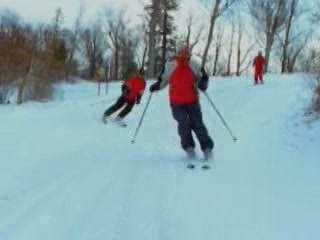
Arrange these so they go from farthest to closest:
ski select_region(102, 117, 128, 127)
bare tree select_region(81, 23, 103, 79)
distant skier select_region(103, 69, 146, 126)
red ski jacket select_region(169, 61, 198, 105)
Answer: bare tree select_region(81, 23, 103, 79) → distant skier select_region(103, 69, 146, 126) → ski select_region(102, 117, 128, 127) → red ski jacket select_region(169, 61, 198, 105)

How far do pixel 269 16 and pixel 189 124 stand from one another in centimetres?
3975

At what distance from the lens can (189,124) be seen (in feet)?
30.7

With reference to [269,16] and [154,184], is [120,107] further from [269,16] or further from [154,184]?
[269,16]

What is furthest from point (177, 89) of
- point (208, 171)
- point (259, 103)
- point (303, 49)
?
point (303, 49)

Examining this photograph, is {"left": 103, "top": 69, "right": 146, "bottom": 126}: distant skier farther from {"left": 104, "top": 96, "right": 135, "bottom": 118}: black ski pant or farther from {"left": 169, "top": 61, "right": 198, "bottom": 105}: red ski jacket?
{"left": 169, "top": 61, "right": 198, "bottom": 105}: red ski jacket

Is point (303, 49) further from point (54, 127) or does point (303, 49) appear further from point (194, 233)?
point (194, 233)

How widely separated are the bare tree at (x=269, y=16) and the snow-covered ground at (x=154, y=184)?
33980 millimetres

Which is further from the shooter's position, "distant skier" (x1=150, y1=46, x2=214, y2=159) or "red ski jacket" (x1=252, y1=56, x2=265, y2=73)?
"red ski jacket" (x1=252, y1=56, x2=265, y2=73)

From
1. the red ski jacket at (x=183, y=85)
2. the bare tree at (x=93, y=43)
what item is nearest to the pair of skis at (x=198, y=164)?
the red ski jacket at (x=183, y=85)

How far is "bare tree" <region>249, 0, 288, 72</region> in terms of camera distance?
4606 cm

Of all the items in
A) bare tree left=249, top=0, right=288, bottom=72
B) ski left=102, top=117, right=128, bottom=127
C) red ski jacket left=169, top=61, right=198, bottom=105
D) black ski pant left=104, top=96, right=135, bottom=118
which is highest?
bare tree left=249, top=0, right=288, bottom=72

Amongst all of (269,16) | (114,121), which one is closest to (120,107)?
(114,121)

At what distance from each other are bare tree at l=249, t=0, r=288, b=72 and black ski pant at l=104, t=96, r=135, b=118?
31450mm

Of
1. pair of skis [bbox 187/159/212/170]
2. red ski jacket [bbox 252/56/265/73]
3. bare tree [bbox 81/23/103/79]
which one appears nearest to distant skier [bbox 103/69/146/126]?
pair of skis [bbox 187/159/212/170]
